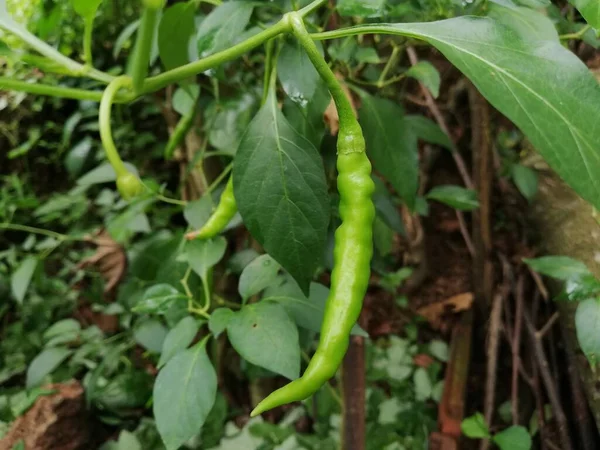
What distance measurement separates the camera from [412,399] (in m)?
1.13

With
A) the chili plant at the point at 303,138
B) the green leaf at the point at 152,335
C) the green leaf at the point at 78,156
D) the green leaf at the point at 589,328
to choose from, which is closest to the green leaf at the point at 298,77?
the chili plant at the point at 303,138

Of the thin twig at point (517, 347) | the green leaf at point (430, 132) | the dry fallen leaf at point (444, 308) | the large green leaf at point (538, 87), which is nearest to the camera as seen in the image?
the large green leaf at point (538, 87)

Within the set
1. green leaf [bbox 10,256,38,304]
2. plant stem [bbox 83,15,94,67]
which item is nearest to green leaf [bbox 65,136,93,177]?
green leaf [bbox 10,256,38,304]

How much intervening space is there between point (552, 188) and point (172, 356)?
92 cm

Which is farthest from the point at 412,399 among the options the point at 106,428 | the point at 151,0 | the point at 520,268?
the point at 151,0

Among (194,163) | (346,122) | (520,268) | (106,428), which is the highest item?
(346,122)

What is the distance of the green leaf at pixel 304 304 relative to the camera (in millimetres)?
661

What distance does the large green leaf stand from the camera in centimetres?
36

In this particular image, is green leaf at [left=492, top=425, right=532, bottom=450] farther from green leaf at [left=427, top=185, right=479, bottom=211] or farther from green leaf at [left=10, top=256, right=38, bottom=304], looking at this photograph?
green leaf at [left=10, top=256, right=38, bottom=304]

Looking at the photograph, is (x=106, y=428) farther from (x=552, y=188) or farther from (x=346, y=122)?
(x=552, y=188)

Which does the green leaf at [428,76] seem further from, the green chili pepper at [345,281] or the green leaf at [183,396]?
the green leaf at [183,396]

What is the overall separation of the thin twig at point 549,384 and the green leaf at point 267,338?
644mm

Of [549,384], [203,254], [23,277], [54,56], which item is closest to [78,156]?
[23,277]

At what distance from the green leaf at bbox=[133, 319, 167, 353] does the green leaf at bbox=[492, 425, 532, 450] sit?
650 millimetres
